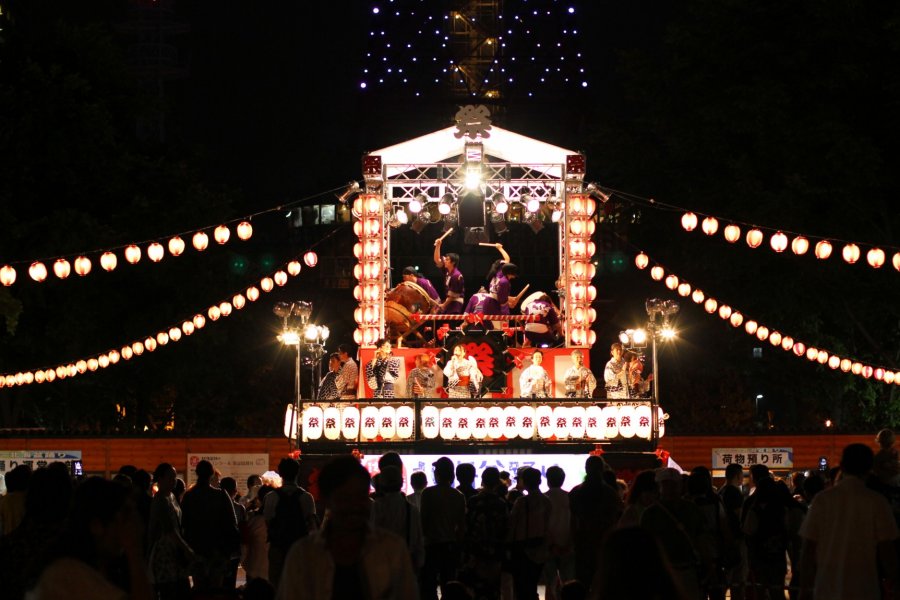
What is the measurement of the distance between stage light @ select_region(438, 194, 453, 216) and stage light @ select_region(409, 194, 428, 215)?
1.29ft

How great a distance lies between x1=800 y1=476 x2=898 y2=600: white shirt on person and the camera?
771cm

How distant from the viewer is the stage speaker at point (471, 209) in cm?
2734

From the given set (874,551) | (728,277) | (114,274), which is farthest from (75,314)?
(874,551)

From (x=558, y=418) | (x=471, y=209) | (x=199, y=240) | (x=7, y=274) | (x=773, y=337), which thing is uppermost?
(x=471, y=209)

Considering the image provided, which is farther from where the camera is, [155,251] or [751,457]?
[751,457]

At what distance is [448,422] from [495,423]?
2.87 ft

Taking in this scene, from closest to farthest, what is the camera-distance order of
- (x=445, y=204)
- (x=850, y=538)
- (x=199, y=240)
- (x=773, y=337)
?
(x=850, y=538) → (x=199, y=240) → (x=773, y=337) → (x=445, y=204)

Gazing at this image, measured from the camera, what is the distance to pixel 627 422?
2373 centimetres

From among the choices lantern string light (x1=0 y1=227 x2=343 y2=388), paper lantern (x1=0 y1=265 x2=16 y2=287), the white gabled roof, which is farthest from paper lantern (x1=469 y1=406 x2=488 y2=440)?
paper lantern (x1=0 y1=265 x2=16 y2=287)

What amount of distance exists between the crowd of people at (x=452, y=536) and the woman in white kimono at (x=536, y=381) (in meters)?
11.7

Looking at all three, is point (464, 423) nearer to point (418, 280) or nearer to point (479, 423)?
point (479, 423)

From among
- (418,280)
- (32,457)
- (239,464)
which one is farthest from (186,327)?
(418,280)

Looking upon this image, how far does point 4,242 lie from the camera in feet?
92.0

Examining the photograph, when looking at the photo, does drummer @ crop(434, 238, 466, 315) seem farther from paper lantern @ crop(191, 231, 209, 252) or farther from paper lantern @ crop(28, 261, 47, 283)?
paper lantern @ crop(28, 261, 47, 283)
